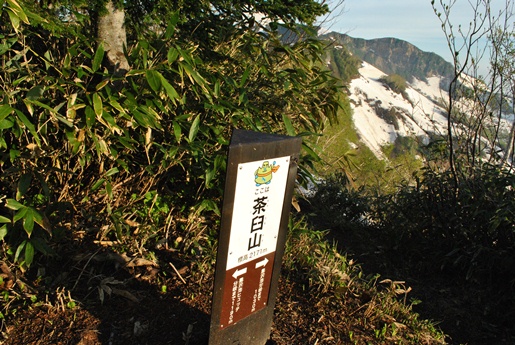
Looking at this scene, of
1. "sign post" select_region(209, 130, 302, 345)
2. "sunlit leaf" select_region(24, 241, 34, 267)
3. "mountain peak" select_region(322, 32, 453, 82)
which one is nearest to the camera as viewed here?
"sign post" select_region(209, 130, 302, 345)

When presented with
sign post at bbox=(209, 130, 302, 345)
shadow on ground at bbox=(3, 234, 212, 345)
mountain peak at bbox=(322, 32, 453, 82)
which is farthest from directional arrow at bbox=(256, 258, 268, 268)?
mountain peak at bbox=(322, 32, 453, 82)

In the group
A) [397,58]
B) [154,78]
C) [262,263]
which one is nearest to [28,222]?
[154,78]

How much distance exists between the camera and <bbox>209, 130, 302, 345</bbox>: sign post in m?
1.85

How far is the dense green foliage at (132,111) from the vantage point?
2.29 meters

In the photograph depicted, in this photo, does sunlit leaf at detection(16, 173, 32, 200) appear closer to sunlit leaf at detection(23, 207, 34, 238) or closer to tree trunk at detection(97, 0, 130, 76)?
sunlit leaf at detection(23, 207, 34, 238)

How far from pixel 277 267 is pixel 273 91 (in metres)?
1.82

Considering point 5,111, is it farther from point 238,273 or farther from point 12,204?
point 238,273

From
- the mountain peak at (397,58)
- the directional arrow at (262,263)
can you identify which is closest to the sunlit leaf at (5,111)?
the directional arrow at (262,263)

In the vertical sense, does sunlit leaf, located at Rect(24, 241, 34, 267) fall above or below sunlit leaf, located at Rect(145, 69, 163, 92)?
below

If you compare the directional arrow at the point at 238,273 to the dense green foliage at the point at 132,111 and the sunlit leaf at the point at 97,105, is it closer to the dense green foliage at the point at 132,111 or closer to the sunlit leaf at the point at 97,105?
the dense green foliage at the point at 132,111

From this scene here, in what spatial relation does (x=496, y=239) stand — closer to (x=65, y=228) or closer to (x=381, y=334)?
(x=381, y=334)

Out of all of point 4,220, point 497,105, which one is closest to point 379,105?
point 497,105

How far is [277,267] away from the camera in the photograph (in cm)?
232

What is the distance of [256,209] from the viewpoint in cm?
201
